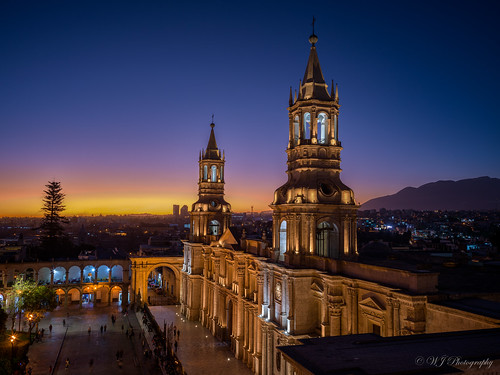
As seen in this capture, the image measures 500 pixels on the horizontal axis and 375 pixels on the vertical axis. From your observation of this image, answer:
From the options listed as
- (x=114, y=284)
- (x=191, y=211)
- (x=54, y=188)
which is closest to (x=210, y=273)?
Answer: (x=191, y=211)

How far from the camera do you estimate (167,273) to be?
58.9m

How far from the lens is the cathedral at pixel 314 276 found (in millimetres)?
15234

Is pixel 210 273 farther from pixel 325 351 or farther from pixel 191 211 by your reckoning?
pixel 325 351

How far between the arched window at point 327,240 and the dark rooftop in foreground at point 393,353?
1228cm

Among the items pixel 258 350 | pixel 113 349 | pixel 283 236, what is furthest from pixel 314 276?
pixel 113 349

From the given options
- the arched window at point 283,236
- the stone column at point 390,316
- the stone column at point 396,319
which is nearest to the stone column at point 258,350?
the arched window at point 283,236

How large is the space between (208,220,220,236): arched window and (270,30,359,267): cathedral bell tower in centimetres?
1892

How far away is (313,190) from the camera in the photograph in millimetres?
22016

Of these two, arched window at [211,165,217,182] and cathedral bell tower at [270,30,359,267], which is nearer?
cathedral bell tower at [270,30,359,267]

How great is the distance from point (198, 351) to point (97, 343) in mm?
9021

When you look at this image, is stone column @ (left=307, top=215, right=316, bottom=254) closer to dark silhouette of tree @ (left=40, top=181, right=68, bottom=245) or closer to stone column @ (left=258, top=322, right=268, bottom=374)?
stone column @ (left=258, top=322, right=268, bottom=374)

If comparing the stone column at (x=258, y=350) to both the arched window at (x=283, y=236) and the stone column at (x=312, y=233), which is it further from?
the stone column at (x=312, y=233)

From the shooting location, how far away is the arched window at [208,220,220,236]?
42.6 m

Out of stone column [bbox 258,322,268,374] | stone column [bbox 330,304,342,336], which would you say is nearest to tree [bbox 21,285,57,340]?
stone column [bbox 258,322,268,374]
